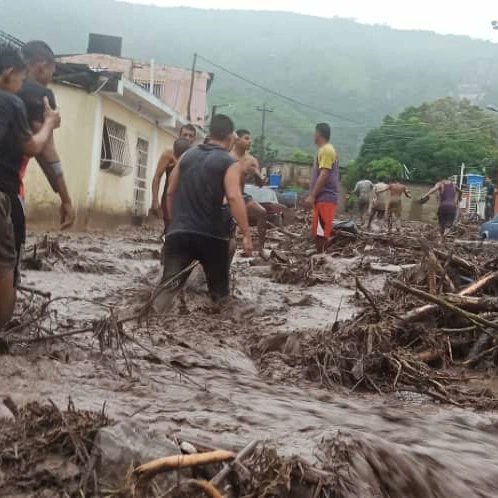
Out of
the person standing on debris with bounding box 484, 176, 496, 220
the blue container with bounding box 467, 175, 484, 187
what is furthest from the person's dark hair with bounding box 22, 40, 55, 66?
the blue container with bounding box 467, 175, 484, 187

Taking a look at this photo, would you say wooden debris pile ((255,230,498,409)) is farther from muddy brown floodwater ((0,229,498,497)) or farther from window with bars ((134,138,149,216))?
window with bars ((134,138,149,216))

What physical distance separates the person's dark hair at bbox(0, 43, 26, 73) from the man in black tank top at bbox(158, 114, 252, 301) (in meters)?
1.87

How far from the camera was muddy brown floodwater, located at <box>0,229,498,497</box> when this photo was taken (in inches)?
103

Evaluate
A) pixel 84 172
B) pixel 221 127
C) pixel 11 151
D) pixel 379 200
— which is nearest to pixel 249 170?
pixel 221 127

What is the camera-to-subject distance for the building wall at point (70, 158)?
1495 cm

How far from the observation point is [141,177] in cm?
2025

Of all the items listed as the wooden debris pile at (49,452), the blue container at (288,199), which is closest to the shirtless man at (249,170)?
the wooden debris pile at (49,452)

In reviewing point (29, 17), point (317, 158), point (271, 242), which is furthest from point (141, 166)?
point (29, 17)

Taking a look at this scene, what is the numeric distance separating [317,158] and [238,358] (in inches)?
195

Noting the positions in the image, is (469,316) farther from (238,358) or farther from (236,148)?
(236,148)

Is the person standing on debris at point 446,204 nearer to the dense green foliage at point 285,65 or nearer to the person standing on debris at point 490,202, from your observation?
the person standing on debris at point 490,202

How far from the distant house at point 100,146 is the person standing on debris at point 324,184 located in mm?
7291

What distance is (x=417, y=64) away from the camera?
18462 cm

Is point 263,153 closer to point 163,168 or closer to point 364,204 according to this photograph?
point 364,204
